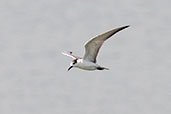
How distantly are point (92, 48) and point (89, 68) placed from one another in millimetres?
889

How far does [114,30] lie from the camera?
1958cm

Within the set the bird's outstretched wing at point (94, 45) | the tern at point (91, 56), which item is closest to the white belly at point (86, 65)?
the tern at point (91, 56)

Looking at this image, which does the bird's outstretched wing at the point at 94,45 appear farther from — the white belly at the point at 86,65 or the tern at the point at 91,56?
the white belly at the point at 86,65

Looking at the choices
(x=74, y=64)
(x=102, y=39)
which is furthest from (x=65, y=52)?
(x=102, y=39)

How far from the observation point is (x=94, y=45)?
68.7 ft

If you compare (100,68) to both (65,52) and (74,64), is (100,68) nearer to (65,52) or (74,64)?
(74,64)

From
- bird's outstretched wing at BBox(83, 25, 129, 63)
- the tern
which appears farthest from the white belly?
bird's outstretched wing at BBox(83, 25, 129, 63)

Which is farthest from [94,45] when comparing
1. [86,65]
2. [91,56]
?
[86,65]

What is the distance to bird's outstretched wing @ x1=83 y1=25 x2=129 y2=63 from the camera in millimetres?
20089

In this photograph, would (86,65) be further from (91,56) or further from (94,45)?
(94,45)

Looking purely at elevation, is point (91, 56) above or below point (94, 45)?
below

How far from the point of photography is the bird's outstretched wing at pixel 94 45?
20089 mm

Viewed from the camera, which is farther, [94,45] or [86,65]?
[86,65]

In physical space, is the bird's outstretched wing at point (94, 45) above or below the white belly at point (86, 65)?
above
